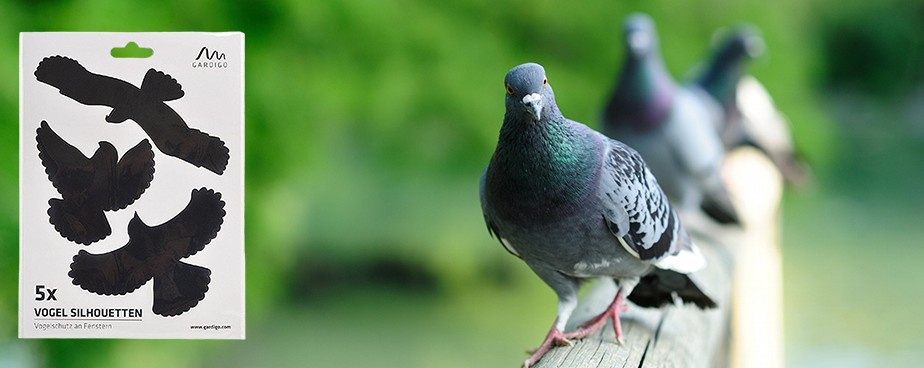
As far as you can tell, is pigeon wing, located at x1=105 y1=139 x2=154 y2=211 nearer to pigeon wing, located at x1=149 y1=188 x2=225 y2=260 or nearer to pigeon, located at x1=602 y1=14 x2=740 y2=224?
pigeon wing, located at x1=149 y1=188 x2=225 y2=260

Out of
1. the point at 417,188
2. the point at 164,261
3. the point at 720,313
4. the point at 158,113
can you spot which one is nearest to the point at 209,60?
the point at 158,113

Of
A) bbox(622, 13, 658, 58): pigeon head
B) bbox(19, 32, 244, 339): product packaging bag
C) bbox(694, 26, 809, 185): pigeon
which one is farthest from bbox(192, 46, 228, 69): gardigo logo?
bbox(694, 26, 809, 185): pigeon

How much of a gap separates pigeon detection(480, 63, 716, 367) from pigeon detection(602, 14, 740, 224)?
1.96ft

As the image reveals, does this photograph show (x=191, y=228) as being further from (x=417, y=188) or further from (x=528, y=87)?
(x=417, y=188)

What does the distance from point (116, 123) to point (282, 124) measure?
4.29ft

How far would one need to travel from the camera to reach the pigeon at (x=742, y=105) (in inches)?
88.3

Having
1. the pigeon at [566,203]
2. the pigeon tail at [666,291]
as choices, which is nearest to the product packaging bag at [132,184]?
the pigeon at [566,203]

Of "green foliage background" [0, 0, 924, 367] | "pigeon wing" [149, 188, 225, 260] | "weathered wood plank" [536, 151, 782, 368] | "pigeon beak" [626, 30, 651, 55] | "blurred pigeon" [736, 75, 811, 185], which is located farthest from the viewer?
"blurred pigeon" [736, 75, 811, 185]

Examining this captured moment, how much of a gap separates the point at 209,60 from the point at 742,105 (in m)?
1.83

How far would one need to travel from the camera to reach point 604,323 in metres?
1.06

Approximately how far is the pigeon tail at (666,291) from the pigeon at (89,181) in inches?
21.3

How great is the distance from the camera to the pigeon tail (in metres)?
1.08

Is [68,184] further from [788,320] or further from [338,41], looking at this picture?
[788,320]

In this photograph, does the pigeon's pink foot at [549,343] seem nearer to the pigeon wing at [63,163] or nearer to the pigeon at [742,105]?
the pigeon wing at [63,163]
